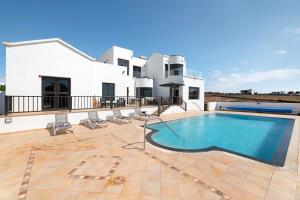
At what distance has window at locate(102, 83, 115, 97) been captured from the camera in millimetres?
14738

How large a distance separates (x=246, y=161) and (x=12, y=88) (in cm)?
1274

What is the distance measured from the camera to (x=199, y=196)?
3.08 meters

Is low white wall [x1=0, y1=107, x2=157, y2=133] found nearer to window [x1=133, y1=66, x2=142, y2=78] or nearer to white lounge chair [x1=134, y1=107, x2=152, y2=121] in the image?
white lounge chair [x1=134, y1=107, x2=152, y2=121]

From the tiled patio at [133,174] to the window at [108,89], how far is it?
8918mm

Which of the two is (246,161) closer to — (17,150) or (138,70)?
(17,150)

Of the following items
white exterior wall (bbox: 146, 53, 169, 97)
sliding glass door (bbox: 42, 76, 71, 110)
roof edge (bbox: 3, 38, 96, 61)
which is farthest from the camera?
white exterior wall (bbox: 146, 53, 169, 97)

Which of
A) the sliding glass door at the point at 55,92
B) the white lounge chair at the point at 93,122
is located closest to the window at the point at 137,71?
the sliding glass door at the point at 55,92

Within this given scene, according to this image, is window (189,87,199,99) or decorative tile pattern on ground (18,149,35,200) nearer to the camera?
decorative tile pattern on ground (18,149,35,200)

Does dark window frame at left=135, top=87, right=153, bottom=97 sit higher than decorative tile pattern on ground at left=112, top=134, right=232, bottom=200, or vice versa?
dark window frame at left=135, top=87, right=153, bottom=97

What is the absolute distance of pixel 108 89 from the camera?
49.5 feet

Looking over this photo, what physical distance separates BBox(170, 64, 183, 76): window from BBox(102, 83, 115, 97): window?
8.62 meters

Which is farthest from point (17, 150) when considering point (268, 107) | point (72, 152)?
point (268, 107)

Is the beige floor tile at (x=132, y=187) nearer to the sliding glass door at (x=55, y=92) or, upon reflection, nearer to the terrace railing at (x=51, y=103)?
the terrace railing at (x=51, y=103)

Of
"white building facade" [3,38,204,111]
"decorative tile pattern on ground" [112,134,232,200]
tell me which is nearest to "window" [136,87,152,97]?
"white building facade" [3,38,204,111]
